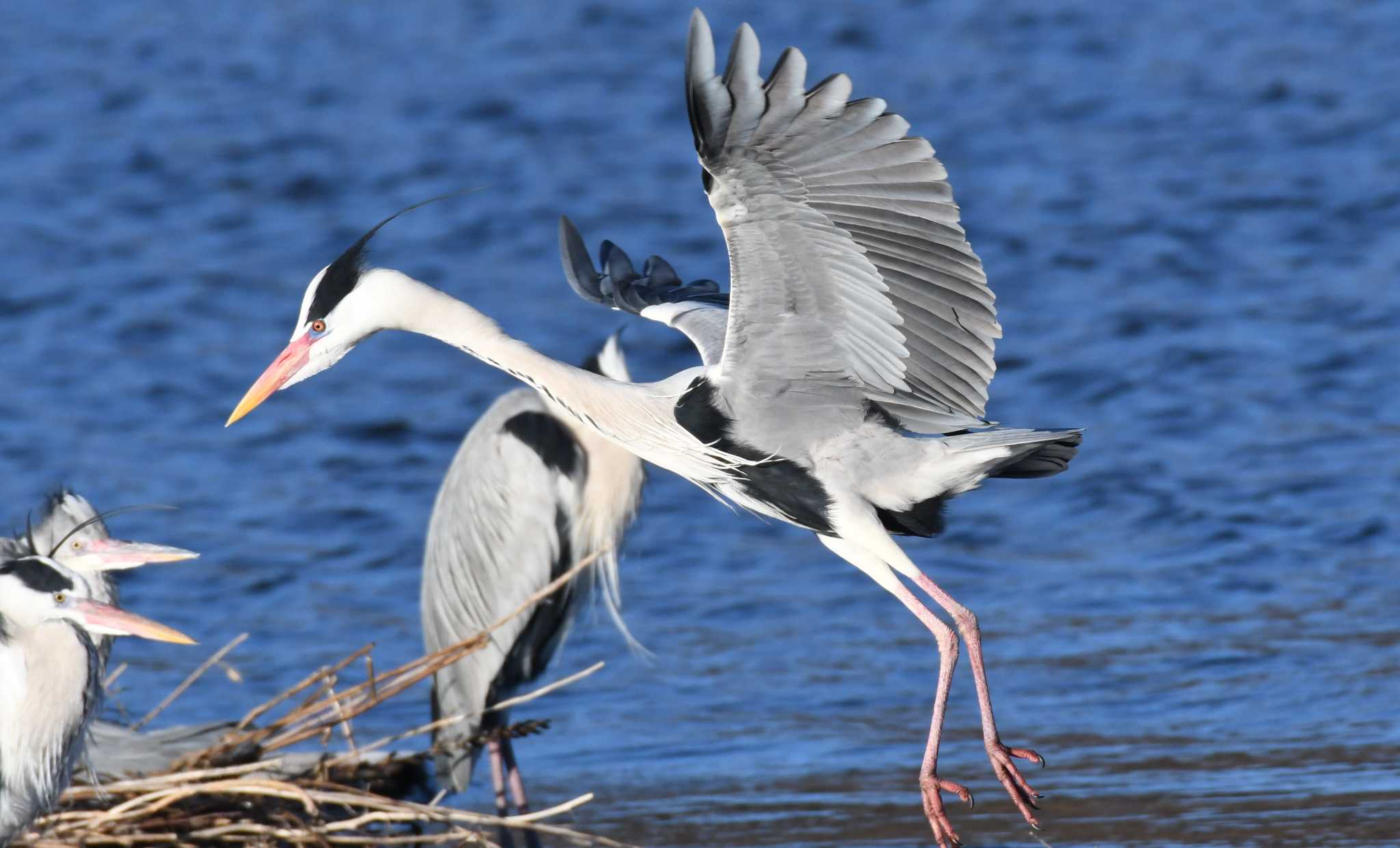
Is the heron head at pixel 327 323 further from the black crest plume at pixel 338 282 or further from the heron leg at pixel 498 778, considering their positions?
the heron leg at pixel 498 778

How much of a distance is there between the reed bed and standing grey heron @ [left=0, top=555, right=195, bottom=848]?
0.40 meters

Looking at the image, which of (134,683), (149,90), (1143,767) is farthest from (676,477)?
(149,90)

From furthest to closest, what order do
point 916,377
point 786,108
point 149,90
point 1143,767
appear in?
1. point 149,90
2. point 1143,767
3. point 916,377
4. point 786,108

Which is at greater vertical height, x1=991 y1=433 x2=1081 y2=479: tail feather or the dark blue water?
the dark blue water

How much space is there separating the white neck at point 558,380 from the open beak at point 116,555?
34.3 inches

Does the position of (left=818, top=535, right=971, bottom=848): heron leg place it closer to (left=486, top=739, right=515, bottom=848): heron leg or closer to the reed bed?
the reed bed

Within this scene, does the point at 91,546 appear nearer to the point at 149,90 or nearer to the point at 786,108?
the point at 786,108

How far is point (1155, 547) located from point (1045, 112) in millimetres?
6680

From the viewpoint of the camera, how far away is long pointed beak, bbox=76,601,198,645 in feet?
14.9

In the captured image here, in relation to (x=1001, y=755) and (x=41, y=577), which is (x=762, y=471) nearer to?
(x=1001, y=755)

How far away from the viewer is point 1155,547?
8367 mm

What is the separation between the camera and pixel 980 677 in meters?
4.75

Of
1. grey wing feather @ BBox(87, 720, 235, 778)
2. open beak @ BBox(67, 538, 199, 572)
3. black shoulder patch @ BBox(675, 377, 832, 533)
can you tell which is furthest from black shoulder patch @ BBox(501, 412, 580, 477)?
black shoulder patch @ BBox(675, 377, 832, 533)

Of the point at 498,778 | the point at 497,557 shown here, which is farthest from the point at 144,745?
the point at 497,557
